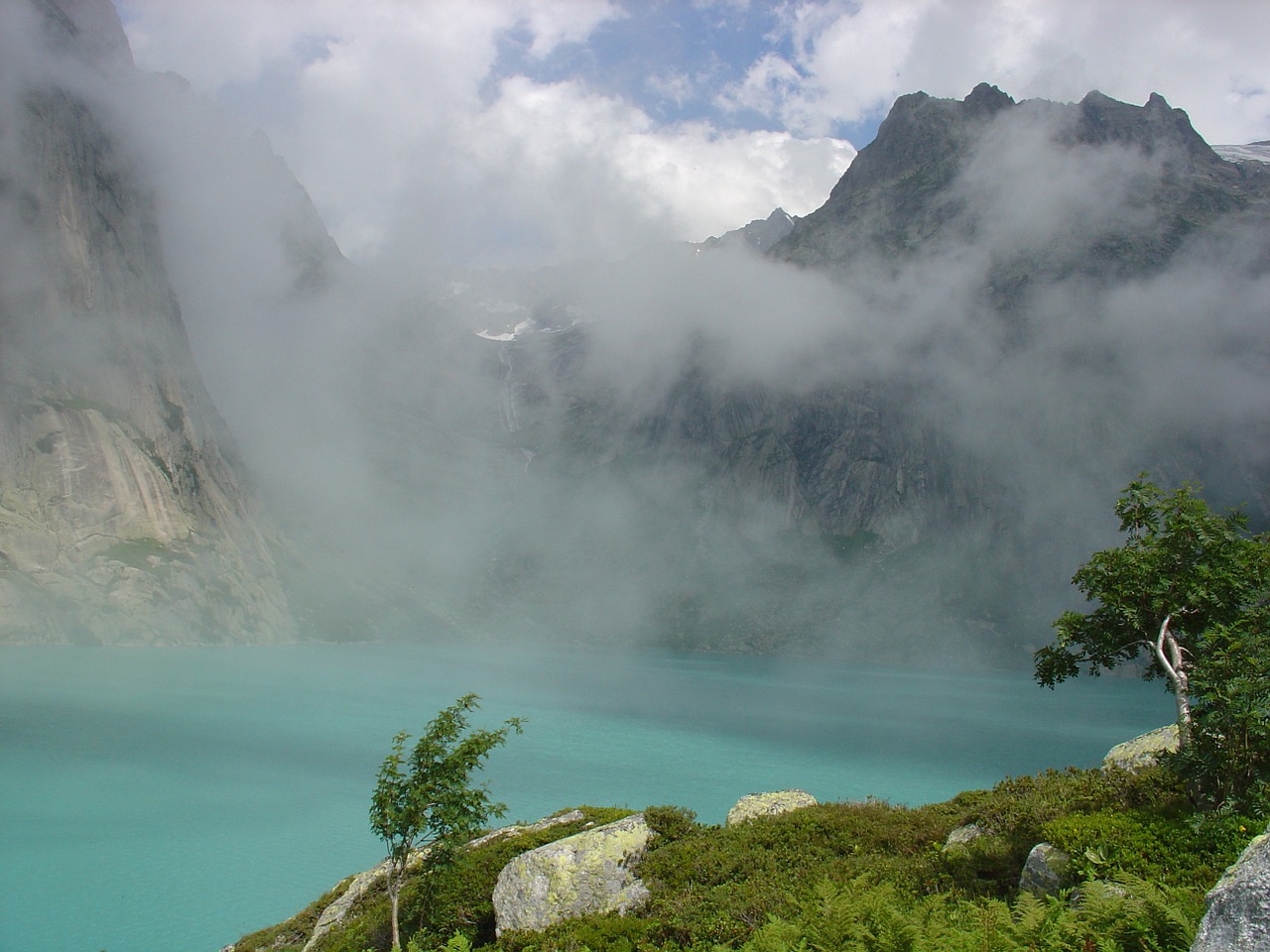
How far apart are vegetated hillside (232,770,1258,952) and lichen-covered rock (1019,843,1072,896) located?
5.8 inches

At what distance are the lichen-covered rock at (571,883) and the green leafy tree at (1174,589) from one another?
9.88m

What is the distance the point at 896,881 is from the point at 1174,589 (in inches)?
296

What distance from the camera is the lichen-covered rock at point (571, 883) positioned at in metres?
15.6

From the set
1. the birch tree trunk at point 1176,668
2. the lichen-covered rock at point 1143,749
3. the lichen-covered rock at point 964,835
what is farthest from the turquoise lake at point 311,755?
the birch tree trunk at point 1176,668

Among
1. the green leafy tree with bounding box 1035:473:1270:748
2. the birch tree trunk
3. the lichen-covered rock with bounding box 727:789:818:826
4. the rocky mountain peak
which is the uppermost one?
the rocky mountain peak

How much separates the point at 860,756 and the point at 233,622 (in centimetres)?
13354

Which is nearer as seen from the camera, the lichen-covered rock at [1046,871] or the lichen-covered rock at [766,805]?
the lichen-covered rock at [1046,871]

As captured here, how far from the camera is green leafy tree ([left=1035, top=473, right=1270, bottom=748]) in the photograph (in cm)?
1410

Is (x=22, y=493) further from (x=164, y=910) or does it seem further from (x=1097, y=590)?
(x=1097, y=590)

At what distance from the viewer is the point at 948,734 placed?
87.1 metres

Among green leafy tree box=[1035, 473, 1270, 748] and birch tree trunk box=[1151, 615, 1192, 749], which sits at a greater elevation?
green leafy tree box=[1035, 473, 1270, 748]

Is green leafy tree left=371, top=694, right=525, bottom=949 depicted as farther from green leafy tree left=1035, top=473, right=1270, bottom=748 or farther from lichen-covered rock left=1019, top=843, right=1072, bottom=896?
green leafy tree left=1035, top=473, right=1270, bottom=748

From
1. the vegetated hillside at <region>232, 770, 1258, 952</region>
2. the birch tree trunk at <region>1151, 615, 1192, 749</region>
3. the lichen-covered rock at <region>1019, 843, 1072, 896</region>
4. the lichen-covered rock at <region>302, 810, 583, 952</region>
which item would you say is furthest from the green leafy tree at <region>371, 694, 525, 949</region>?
the birch tree trunk at <region>1151, 615, 1192, 749</region>

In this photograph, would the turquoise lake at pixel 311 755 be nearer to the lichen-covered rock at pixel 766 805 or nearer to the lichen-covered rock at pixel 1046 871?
the lichen-covered rock at pixel 766 805
